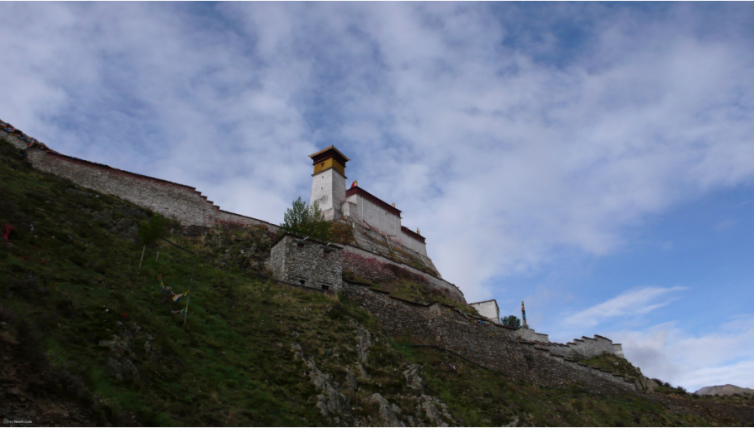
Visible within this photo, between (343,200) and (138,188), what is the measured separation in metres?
25.9

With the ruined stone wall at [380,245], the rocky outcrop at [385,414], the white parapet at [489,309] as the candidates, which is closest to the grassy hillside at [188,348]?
the rocky outcrop at [385,414]

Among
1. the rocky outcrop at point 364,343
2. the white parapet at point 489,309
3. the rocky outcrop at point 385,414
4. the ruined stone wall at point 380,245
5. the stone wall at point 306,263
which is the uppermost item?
the ruined stone wall at point 380,245

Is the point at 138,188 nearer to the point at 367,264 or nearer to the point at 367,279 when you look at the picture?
the point at 367,279

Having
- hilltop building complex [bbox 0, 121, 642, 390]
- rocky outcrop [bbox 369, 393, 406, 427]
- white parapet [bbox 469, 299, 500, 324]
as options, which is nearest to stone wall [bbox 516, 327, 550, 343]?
hilltop building complex [bbox 0, 121, 642, 390]

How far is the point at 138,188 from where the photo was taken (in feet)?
94.9

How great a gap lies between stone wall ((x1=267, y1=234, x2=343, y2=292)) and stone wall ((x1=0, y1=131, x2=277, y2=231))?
964cm

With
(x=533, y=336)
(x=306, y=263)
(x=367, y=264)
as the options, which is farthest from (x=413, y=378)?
(x=533, y=336)

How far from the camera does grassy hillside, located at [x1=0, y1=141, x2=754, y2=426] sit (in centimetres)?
962

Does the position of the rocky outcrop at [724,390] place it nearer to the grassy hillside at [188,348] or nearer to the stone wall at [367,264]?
the grassy hillside at [188,348]

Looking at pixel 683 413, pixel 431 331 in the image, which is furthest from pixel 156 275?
pixel 683 413

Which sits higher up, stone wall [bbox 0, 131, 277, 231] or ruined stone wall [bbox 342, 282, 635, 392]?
stone wall [bbox 0, 131, 277, 231]

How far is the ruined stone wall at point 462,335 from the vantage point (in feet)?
77.0

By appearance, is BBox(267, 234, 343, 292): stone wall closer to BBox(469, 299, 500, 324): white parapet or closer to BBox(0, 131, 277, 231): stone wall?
BBox(0, 131, 277, 231): stone wall

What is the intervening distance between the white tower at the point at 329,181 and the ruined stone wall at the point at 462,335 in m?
24.5
